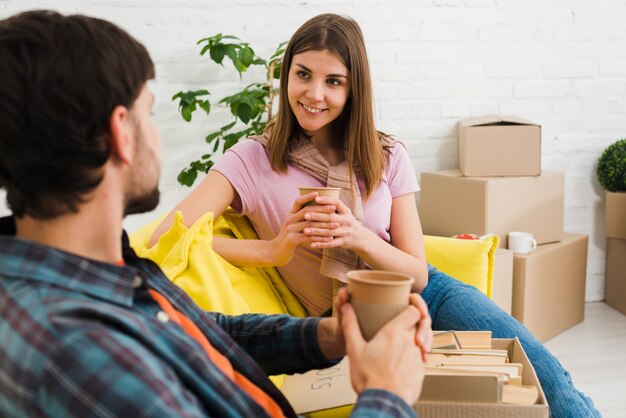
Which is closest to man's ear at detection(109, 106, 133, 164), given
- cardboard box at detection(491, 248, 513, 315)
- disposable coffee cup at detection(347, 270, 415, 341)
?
disposable coffee cup at detection(347, 270, 415, 341)

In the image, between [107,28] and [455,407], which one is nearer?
[107,28]

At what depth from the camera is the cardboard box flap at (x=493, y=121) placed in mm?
3260

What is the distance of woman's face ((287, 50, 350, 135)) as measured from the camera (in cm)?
194

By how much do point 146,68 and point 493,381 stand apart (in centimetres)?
74

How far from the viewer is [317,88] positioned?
1.93 metres

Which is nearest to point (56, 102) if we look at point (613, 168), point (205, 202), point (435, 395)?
point (435, 395)

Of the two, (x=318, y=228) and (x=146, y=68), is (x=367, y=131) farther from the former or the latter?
(x=146, y=68)

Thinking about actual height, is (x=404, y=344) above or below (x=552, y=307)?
above

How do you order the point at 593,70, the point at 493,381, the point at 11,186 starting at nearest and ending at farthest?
the point at 11,186 → the point at 493,381 → the point at 593,70

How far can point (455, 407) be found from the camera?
115 centimetres

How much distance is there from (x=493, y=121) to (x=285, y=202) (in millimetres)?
1644

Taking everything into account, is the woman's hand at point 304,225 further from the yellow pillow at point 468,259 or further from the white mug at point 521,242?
the white mug at point 521,242

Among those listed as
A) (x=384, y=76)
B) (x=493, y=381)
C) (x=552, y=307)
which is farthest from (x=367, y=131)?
(x=552, y=307)

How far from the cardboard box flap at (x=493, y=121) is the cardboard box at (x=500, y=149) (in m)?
0.03
